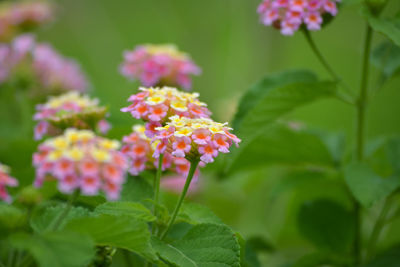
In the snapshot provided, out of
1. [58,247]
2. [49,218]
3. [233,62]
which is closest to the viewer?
[58,247]

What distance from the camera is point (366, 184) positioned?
34.8 inches

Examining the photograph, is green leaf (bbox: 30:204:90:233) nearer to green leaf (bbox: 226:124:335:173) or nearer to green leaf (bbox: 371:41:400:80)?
green leaf (bbox: 226:124:335:173)

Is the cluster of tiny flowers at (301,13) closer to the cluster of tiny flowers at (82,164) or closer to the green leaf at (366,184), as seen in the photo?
the green leaf at (366,184)

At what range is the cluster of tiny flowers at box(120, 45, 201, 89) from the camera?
42.4 inches

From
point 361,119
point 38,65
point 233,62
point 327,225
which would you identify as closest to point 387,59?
point 361,119

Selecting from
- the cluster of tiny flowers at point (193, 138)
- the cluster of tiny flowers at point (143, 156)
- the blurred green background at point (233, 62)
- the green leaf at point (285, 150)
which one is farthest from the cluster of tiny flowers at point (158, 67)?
the cluster of tiny flowers at point (193, 138)

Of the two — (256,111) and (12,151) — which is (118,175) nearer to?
(256,111)

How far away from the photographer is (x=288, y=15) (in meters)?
0.84

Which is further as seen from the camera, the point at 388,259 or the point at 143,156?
the point at 388,259

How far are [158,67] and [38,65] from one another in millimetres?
481

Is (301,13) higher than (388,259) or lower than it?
higher

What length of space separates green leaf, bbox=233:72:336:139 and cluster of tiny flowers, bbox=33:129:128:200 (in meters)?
0.33

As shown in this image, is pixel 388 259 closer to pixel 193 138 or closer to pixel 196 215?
pixel 196 215

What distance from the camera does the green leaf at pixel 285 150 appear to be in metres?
1.03
